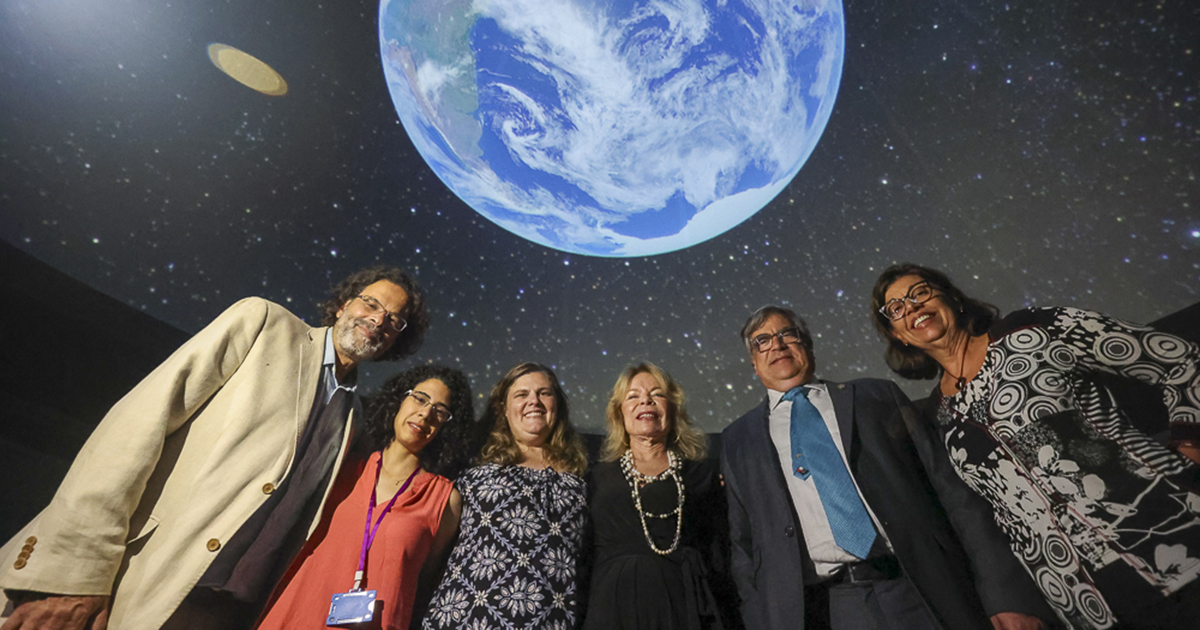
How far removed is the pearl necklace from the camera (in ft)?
7.63

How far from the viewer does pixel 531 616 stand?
2.05 m

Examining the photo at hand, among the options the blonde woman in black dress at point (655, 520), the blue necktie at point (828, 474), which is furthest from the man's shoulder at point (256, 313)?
the blue necktie at point (828, 474)

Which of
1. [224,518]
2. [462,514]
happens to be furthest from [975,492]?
[224,518]

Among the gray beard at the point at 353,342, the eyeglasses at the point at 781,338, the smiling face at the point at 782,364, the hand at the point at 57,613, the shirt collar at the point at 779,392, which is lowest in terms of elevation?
the hand at the point at 57,613

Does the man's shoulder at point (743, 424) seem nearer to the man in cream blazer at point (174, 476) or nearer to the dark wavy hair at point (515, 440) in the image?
the dark wavy hair at point (515, 440)

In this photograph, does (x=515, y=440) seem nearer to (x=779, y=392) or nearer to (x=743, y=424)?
(x=743, y=424)

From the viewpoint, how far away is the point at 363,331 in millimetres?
2678

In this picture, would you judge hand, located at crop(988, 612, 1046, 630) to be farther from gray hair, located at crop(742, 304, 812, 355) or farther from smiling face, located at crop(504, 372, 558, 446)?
smiling face, located at crop(504, 372, 558, 446)

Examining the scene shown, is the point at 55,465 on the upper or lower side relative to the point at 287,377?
lower

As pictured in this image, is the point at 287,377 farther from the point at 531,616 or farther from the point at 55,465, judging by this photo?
the point at 55,465

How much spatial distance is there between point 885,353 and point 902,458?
32.0 inches

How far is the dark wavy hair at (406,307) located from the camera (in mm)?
3153

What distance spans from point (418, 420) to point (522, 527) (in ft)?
2.94

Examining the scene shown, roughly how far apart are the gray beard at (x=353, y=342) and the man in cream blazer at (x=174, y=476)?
0.21ft
